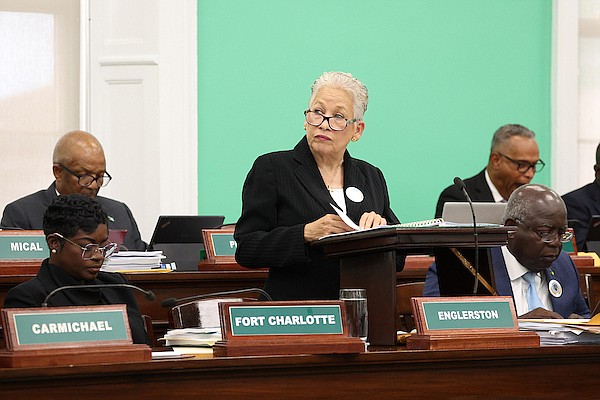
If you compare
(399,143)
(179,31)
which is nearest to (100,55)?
(179,31)

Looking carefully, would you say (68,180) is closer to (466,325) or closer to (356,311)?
(356,311)

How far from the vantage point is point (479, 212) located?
14.0 ft

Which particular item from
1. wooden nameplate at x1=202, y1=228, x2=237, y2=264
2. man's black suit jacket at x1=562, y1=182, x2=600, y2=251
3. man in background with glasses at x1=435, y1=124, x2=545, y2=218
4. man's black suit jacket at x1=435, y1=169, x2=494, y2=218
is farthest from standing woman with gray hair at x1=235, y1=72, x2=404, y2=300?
man's black suit jacket at x1=562, y1=182, x2=600, y2=251

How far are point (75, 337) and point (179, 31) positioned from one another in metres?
4.63

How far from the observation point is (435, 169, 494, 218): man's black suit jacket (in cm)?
599

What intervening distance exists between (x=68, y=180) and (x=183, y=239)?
56 cm

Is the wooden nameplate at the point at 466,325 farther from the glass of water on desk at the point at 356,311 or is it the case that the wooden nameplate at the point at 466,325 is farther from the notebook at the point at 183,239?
the notebook at the point at 183,239

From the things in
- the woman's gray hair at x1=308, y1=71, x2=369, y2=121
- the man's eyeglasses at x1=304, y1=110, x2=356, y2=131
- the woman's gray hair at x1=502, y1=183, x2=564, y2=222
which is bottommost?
the woman's gray hair at x1=502, y1=183, x2=564, y2=222

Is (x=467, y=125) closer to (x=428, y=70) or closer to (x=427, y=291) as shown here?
(x=428, y=70)

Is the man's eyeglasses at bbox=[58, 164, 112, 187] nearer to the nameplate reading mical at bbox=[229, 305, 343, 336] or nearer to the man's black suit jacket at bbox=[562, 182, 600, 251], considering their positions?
the man's black suit jacket at bbox=[562, 182, 600, 251]

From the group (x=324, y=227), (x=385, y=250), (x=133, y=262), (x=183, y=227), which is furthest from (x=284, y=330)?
(x=183, y=227)

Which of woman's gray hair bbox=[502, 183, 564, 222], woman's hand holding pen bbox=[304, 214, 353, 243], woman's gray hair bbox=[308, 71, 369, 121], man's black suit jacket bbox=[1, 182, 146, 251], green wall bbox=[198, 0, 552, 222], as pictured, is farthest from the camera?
green wall bbox=[198, 0, 552, 222]

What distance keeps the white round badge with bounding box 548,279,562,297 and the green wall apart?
349 cm

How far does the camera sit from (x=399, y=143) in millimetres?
7180
